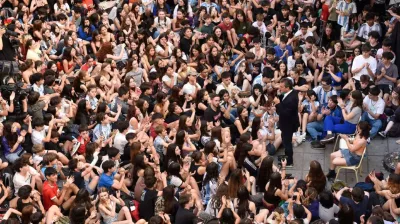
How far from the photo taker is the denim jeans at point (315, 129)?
13.3 metres

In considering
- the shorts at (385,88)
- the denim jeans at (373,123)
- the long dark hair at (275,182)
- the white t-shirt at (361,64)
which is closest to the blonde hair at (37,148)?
the long dark hair at (275,182)

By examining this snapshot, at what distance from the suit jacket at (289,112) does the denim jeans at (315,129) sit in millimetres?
942

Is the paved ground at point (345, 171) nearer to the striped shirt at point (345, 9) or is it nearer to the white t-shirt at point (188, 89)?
the white t-shirt at point (188, 89)

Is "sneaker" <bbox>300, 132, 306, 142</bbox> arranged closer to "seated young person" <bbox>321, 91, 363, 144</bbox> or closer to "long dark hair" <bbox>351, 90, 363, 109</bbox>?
"seated young person" <bbox>321, 91, 363, 144</bbox>

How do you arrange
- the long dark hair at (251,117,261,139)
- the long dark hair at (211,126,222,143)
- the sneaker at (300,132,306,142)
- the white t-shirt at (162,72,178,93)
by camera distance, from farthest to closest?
the white t-shirt at (162,72,178,93), the sneaker at (300,132,306,142), the long dark hair at (251,117,261,139), the long dark hair at (211,126,222,143)

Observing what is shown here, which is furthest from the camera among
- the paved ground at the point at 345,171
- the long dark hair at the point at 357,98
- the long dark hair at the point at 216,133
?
the long dark hair at the point at 357,98

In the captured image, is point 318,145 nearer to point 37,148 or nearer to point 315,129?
point 315,129

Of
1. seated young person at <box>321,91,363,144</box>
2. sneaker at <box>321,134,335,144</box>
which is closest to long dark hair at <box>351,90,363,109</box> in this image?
Result: seated young person at <box>321,91,363,144</box>

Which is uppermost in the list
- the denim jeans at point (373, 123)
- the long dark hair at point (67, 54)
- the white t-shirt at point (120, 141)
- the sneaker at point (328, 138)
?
the long dark hair at point (67, 54)

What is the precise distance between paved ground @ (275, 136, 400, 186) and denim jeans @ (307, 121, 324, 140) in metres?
0.21

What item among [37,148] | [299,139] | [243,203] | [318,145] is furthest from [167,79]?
[243,203]

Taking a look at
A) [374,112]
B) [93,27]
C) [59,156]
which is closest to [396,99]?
[374,112]

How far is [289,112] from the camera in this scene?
40.2 ft

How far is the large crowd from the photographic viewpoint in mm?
10422
